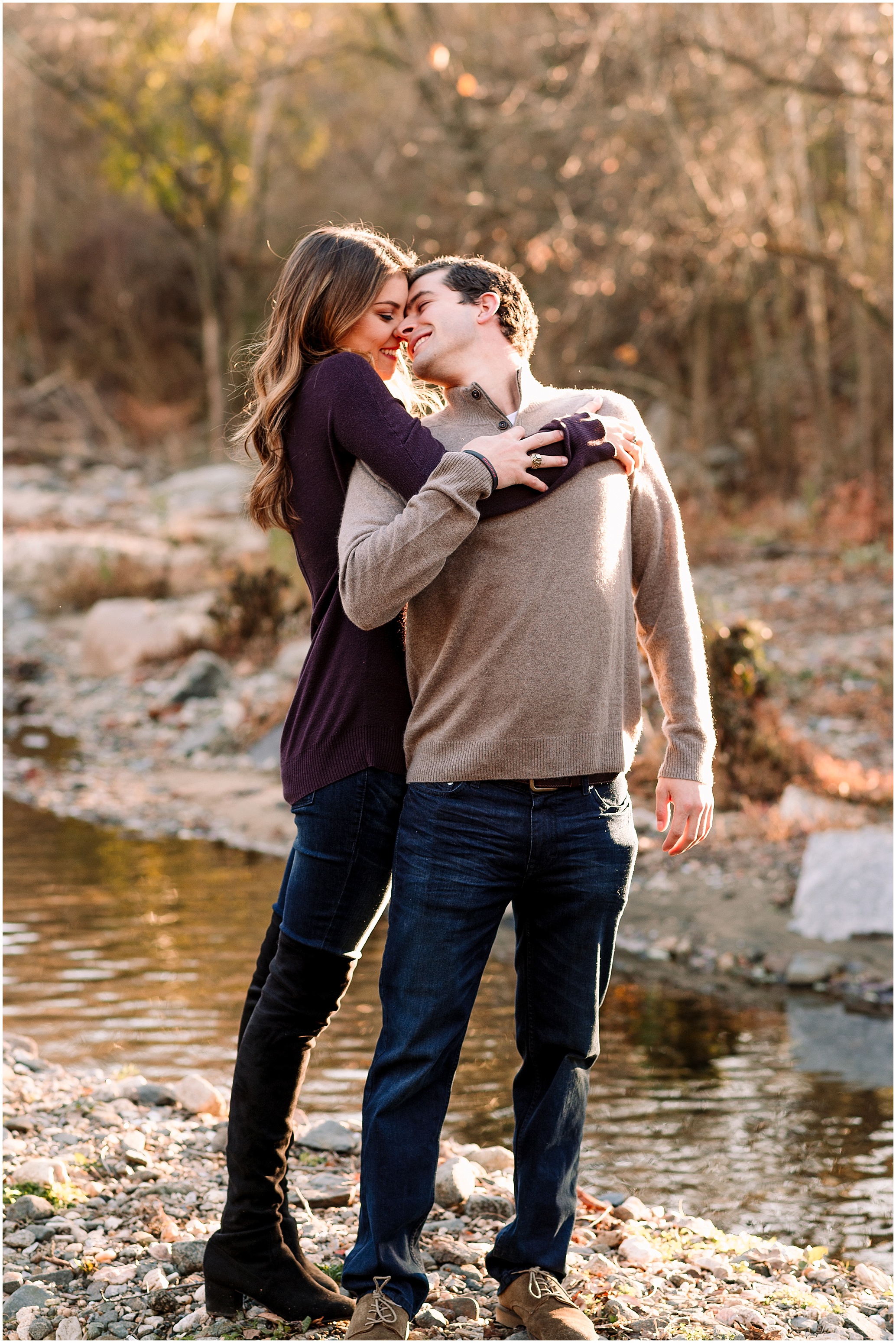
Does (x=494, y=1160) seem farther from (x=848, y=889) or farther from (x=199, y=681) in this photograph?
(x=199, y=681)

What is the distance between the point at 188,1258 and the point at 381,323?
1.99m

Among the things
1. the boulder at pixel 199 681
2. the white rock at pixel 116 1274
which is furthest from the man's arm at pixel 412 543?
the boulder at pixel 199 681

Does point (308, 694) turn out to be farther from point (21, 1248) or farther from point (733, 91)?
point (733, 91)

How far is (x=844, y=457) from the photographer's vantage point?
45.4 ft

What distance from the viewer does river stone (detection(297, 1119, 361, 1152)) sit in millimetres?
3691

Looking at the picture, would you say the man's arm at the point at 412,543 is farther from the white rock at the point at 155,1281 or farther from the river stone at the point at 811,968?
the river stone at the point at 811,968

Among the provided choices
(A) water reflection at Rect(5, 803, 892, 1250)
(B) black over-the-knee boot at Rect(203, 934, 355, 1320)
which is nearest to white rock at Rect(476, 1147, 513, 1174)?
(A) water reflection at Rect(5, 803, 892, 1250)

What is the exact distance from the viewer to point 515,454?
230cm

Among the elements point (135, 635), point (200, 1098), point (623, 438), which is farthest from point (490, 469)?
point (135, 635)

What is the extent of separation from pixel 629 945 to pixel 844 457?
30.4ft

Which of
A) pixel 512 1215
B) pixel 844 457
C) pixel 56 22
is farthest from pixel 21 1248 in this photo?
pixel 56 22

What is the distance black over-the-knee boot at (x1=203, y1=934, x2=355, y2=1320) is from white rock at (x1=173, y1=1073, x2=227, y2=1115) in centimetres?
137

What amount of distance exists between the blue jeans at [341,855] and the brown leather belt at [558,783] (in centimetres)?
26

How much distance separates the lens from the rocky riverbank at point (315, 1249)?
8.64 feet
